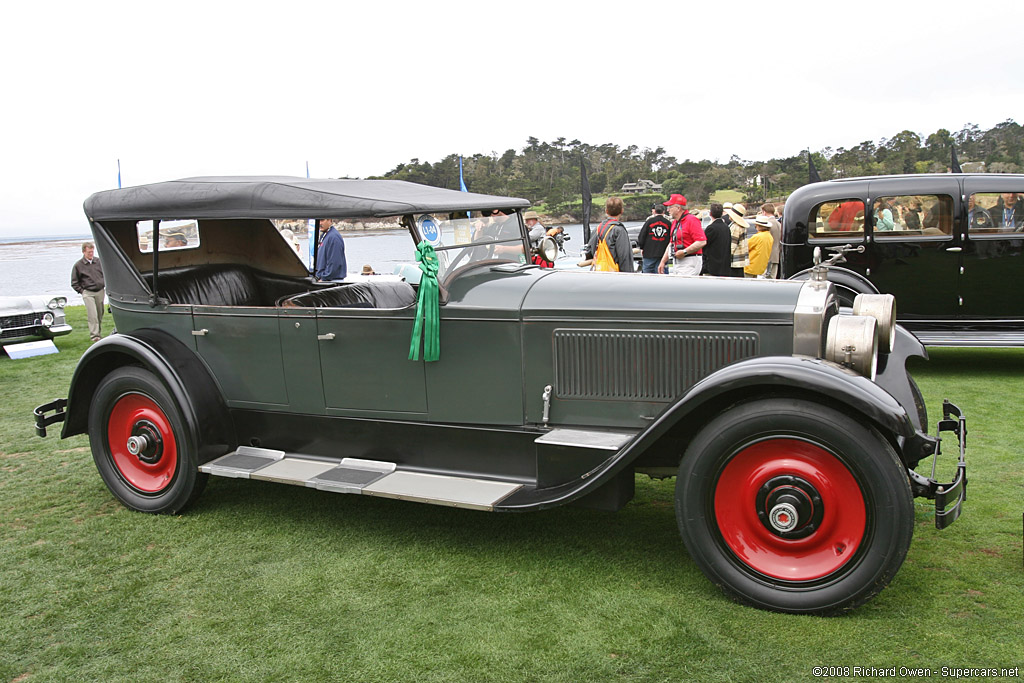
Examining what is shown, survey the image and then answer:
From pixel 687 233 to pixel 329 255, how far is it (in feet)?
15.3

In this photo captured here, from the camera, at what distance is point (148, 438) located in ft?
15.4

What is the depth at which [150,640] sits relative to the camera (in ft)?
10.5

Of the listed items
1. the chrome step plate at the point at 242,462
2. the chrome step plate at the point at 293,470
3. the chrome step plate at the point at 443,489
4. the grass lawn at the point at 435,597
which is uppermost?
the chrome step plate at the point at 242,462

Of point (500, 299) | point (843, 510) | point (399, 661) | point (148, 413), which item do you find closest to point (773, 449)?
point (843, 510)

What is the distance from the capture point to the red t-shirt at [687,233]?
9266 millimetres

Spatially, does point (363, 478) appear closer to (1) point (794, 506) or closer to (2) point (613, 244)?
(1) point (794, 506)

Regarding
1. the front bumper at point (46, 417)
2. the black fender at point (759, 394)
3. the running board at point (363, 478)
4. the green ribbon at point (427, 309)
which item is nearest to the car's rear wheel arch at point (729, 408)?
the black fender at point (759, 394)

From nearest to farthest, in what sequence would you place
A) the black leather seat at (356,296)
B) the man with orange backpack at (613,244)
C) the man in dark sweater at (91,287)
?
1. the black leather seat at (356,296)
2. the man with orange backpack at (613,244)
3. the man in dark sweater at (91,287)

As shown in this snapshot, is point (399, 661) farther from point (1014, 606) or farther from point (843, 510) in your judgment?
point (1014, 606)

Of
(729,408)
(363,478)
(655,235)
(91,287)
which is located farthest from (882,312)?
(91,287)

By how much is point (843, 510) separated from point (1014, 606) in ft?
2.66

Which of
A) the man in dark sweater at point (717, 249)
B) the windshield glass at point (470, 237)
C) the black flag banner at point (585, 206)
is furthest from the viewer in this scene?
the black flag banner at point (585, 206)

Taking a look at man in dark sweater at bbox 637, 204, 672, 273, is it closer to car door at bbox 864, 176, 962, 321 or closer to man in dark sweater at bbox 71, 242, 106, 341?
car door at bbox 864, 176, 962, 321

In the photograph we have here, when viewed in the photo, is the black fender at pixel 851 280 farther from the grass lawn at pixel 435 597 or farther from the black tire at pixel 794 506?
the black tire at pixel 794 506
